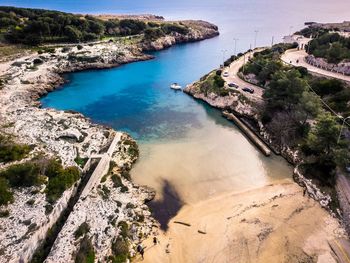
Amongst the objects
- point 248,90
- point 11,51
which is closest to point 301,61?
point 248,90

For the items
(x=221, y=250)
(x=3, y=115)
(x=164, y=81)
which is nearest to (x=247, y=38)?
(x=164, y=81)

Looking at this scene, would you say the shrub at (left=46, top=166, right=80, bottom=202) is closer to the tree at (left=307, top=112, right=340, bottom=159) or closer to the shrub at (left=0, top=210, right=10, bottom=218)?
the shrub at (left=0, top=210, right=10, bottom=218)

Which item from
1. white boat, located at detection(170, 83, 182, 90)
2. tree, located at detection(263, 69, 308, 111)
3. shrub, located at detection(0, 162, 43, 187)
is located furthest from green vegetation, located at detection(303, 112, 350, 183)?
white boat, located at detection(170, 83, 182, 90)

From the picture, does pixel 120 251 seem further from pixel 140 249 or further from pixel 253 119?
pixel 253 119

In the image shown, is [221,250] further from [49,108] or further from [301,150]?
[49,108]

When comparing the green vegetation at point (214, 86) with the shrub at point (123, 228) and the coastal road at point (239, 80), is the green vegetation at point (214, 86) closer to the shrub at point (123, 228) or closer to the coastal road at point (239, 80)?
the coastal road at point (239, 80)

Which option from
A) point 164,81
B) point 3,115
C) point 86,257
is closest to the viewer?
point 86,257
